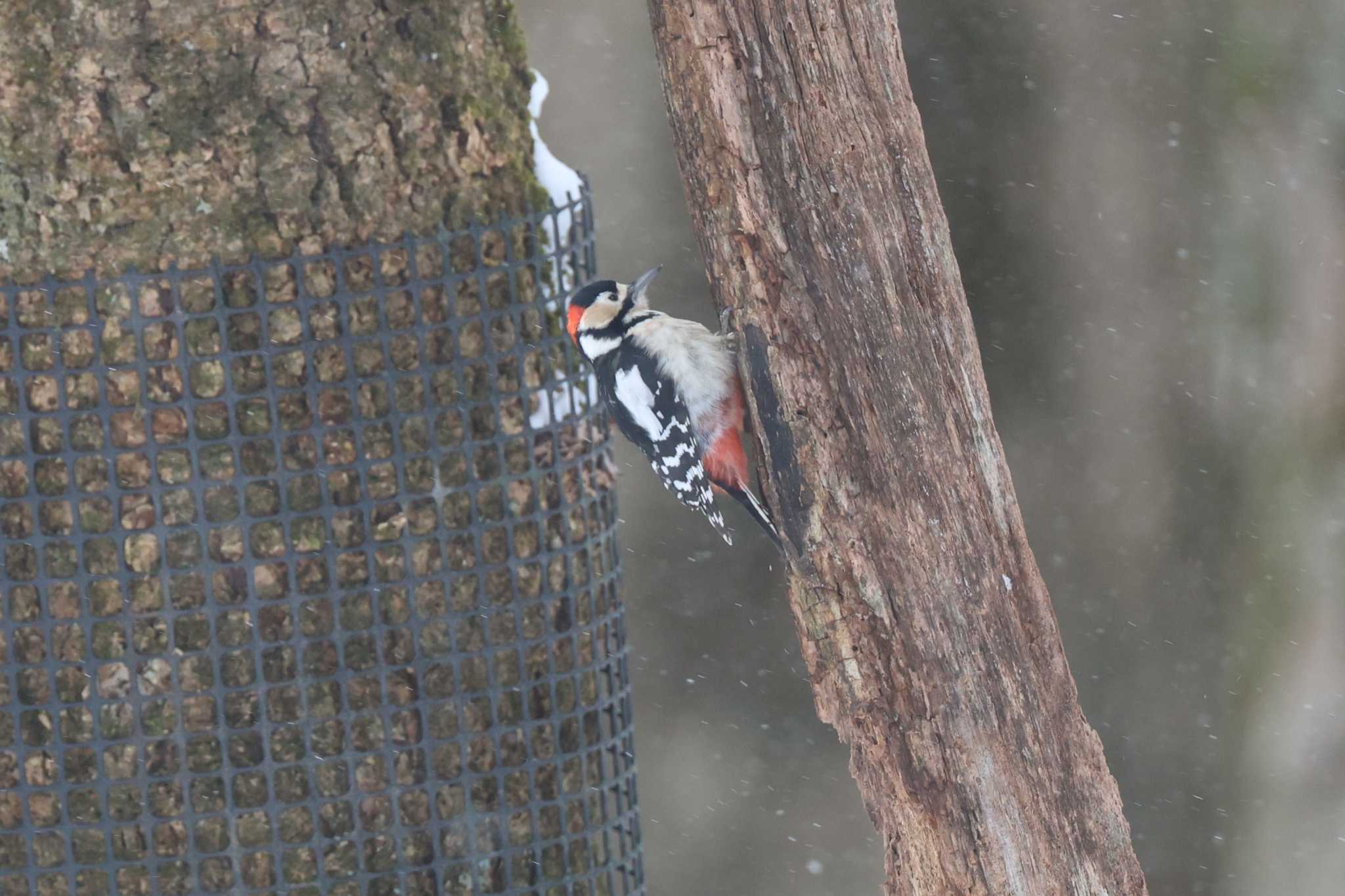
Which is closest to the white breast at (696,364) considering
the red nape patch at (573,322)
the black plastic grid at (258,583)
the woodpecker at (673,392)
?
the woodpecker at (673,392)

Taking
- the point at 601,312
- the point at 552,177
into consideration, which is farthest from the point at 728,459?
the point at 552,177

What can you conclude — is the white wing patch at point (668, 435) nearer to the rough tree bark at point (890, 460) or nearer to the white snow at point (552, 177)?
the white snow at point (552, 177)

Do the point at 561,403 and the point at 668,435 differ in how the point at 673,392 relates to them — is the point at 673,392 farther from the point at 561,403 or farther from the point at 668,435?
the point at 561,403

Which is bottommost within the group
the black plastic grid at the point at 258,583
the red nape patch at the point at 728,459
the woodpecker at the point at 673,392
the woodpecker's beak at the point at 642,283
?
the black plastic grid at the point at 258,583

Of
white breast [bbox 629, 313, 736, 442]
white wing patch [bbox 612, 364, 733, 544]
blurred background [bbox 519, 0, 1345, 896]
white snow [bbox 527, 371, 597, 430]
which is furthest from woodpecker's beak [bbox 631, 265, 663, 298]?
blurred background [bbox 519, 0, 1345, 896]

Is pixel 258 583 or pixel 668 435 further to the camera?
pixel 668 435

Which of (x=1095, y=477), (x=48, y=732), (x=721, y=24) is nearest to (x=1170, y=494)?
(x=1095, y=477)
